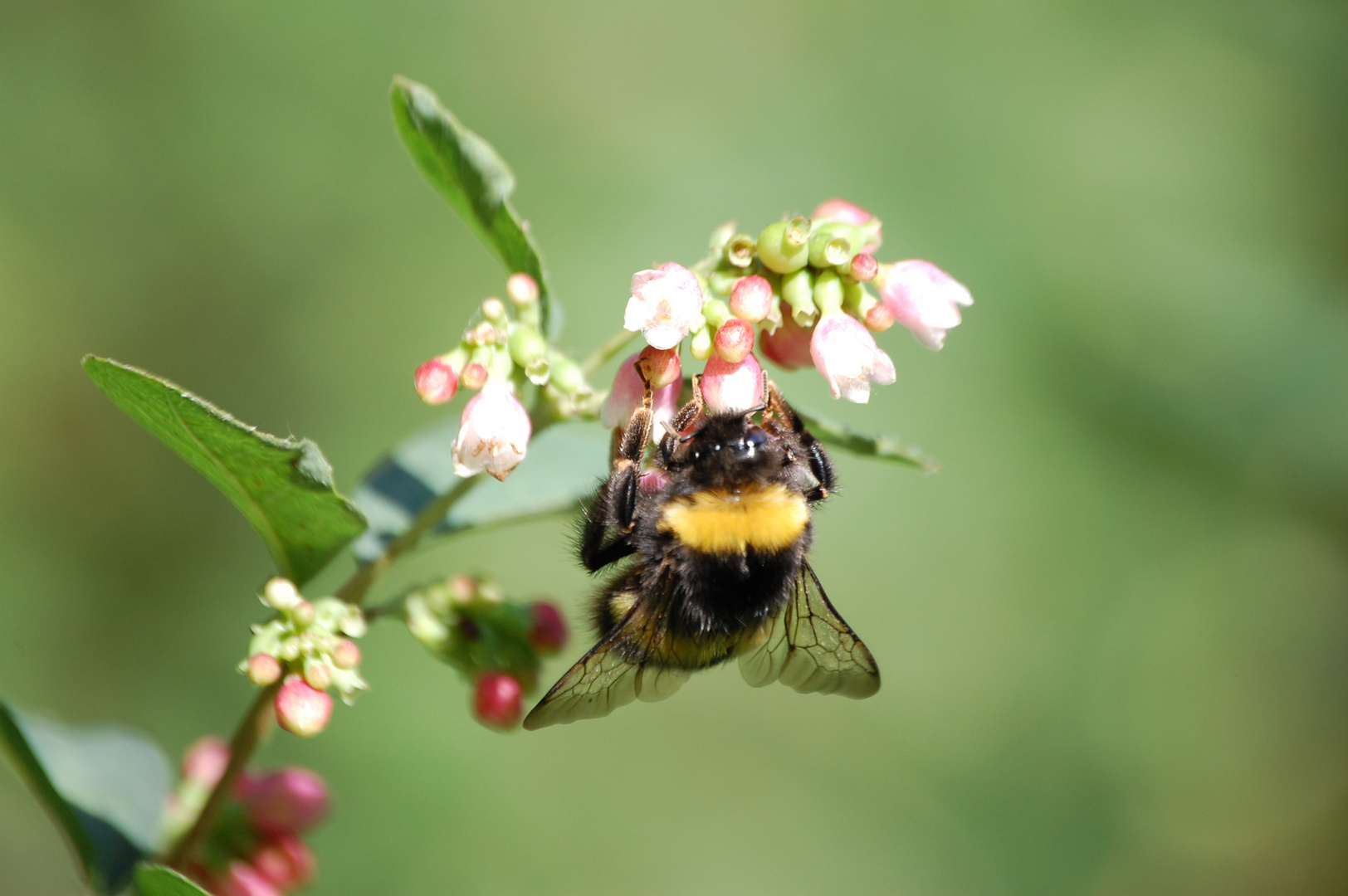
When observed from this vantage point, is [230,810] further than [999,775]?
No

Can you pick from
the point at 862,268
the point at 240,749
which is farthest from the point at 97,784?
the point at 862,268

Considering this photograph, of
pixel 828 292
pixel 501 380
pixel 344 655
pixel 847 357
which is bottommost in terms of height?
pixel 344 655

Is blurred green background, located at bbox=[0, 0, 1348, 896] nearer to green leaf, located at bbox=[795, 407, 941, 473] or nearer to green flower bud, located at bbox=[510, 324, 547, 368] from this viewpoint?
green leaf, located at bbox=[795, 407, 941, 473]

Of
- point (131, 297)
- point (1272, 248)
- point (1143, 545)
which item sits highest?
point (1272, 248)

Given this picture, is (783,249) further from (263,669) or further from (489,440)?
(263,669)

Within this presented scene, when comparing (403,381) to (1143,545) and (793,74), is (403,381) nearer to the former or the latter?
(793,74)

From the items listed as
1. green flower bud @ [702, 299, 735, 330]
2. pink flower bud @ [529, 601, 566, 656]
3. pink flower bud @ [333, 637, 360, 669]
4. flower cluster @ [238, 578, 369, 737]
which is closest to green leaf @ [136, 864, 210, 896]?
flower cluster @ [238, 578, 369, 737]

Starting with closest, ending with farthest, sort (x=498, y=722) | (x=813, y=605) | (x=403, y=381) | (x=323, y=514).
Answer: (x=323, y=514) < (x=813, y=605) < (x=498, y=722) < (x=403, y=381)

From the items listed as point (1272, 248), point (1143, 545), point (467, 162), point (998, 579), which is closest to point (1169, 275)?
point (1272, 248)
